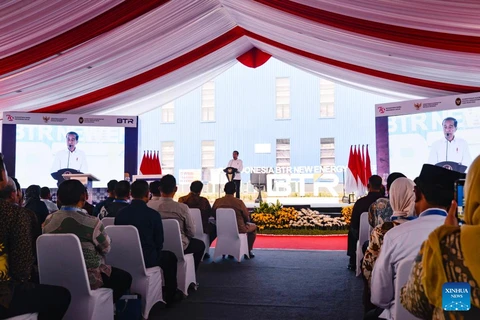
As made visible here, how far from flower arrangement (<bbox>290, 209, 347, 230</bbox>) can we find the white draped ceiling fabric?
276cm

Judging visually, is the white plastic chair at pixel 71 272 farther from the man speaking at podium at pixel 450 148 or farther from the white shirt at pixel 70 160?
the white shirt at pixel 70 160

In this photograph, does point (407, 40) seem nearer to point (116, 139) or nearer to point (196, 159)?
point (116, 139)

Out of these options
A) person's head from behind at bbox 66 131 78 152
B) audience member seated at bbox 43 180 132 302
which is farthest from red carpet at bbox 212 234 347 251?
audience member seated at bbox 43 180 132 302

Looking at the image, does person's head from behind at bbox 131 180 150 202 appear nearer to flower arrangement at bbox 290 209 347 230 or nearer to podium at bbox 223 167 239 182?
flower arrangement at bbox 290 209 347 230

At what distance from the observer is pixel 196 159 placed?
52.2 feet

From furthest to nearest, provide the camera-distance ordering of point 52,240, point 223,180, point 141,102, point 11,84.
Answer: point 223,180, point 141,102, point 11,84, point 52,240

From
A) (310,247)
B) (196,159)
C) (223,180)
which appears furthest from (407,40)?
(196,159)

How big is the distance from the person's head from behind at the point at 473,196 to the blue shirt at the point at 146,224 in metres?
Result: 2.61

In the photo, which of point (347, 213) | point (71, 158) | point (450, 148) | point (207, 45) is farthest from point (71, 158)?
point (450, 148)

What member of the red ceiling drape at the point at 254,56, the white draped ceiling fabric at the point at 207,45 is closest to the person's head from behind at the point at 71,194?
the white draped ceiling fabric at the point at 207,45

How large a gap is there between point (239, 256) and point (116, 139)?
5.23 m

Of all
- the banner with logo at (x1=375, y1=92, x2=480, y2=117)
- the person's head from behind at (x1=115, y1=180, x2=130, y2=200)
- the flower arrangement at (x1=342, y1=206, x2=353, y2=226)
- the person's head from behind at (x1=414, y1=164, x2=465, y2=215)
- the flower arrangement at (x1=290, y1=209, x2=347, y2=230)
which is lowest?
the flower arrangement at (x1=290, y1=209, x2=347, y2=230)

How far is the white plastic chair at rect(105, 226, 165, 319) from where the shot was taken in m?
3.19

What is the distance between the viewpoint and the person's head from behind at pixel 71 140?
375 inches
